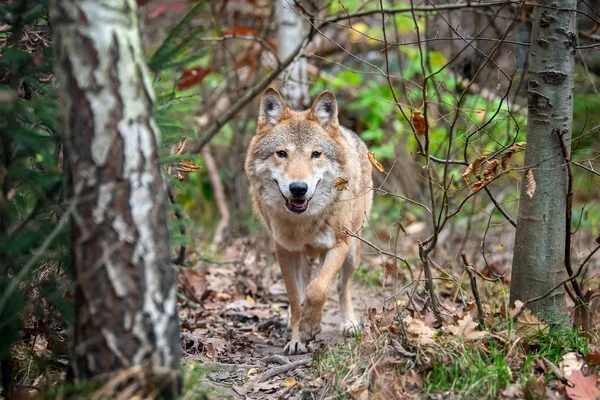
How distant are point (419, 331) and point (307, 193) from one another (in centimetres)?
167

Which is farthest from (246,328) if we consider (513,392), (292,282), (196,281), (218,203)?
(218,203)

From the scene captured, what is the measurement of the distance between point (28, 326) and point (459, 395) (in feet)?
8.58

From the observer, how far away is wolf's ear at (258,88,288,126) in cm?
560

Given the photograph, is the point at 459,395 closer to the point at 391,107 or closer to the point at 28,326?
the point at 28,326

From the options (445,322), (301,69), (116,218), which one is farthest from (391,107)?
(116,218)

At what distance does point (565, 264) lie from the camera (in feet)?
13.4

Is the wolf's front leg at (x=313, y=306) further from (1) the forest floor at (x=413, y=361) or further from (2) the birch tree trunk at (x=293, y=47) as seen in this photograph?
(2) the birch tree trunk at (x=293, y=47)

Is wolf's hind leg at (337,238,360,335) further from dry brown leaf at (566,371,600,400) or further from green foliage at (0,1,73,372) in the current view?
green foliage at (0,1,73,372)

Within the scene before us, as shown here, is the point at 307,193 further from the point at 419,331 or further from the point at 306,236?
the point at 419,331

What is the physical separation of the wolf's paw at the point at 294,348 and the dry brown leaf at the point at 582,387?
2092 mm

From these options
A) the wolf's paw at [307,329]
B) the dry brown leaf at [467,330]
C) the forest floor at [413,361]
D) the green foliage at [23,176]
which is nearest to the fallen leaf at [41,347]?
the green foliage at [23,176]

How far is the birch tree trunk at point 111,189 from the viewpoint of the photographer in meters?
2.56

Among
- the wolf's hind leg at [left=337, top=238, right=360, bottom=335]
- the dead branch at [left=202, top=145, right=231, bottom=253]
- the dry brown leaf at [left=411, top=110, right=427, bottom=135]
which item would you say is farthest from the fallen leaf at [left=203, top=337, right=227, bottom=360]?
the dead branch at [left=202, top=145, right=231, bottom=253]

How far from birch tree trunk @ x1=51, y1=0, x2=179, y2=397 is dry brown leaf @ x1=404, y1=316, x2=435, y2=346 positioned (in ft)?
5.32
